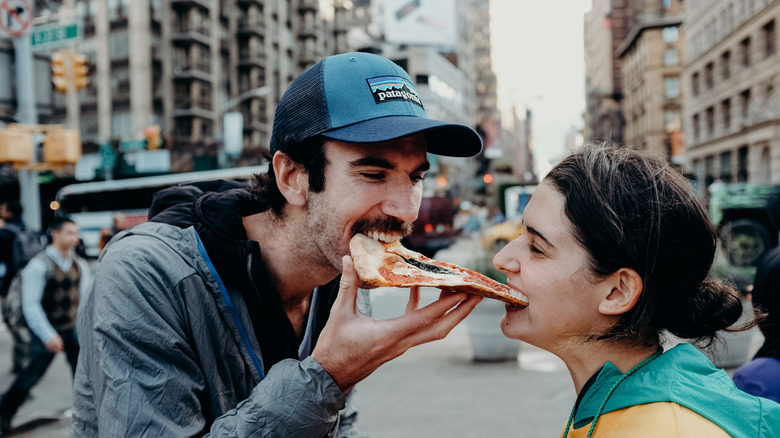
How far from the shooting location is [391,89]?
2.41m

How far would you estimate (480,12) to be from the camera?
5753 inches

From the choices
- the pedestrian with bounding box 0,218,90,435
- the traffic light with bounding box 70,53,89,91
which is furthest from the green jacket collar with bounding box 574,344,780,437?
the traffic light with bounding box 70,53,89,91

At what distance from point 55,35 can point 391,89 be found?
12.5 metres

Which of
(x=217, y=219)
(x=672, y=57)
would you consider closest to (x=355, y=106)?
(x=217, y=219)

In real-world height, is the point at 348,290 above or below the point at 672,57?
below

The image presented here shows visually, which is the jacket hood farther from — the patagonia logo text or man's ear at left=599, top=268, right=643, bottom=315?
man's ear at left=599, top=268, right=643, bottom=315

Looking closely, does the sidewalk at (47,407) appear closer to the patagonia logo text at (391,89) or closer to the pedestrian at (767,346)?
the patagonia logo text at (391,89)

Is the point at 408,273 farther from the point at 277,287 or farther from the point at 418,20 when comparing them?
the point at 418,20

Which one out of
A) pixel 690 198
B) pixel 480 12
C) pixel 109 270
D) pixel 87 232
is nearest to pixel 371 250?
pixel 109 270

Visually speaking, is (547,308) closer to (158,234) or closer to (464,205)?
(158,234)

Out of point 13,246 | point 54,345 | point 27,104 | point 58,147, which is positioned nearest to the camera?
point 54,345

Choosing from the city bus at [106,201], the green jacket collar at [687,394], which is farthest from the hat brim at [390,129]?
the city bus at [106,201]

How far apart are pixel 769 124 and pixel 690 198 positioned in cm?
4016

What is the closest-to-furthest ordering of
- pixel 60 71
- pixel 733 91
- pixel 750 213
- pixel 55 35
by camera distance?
pixel 55 35 → pixel 60 71 → pixel 750 213 → pixel 733 91
